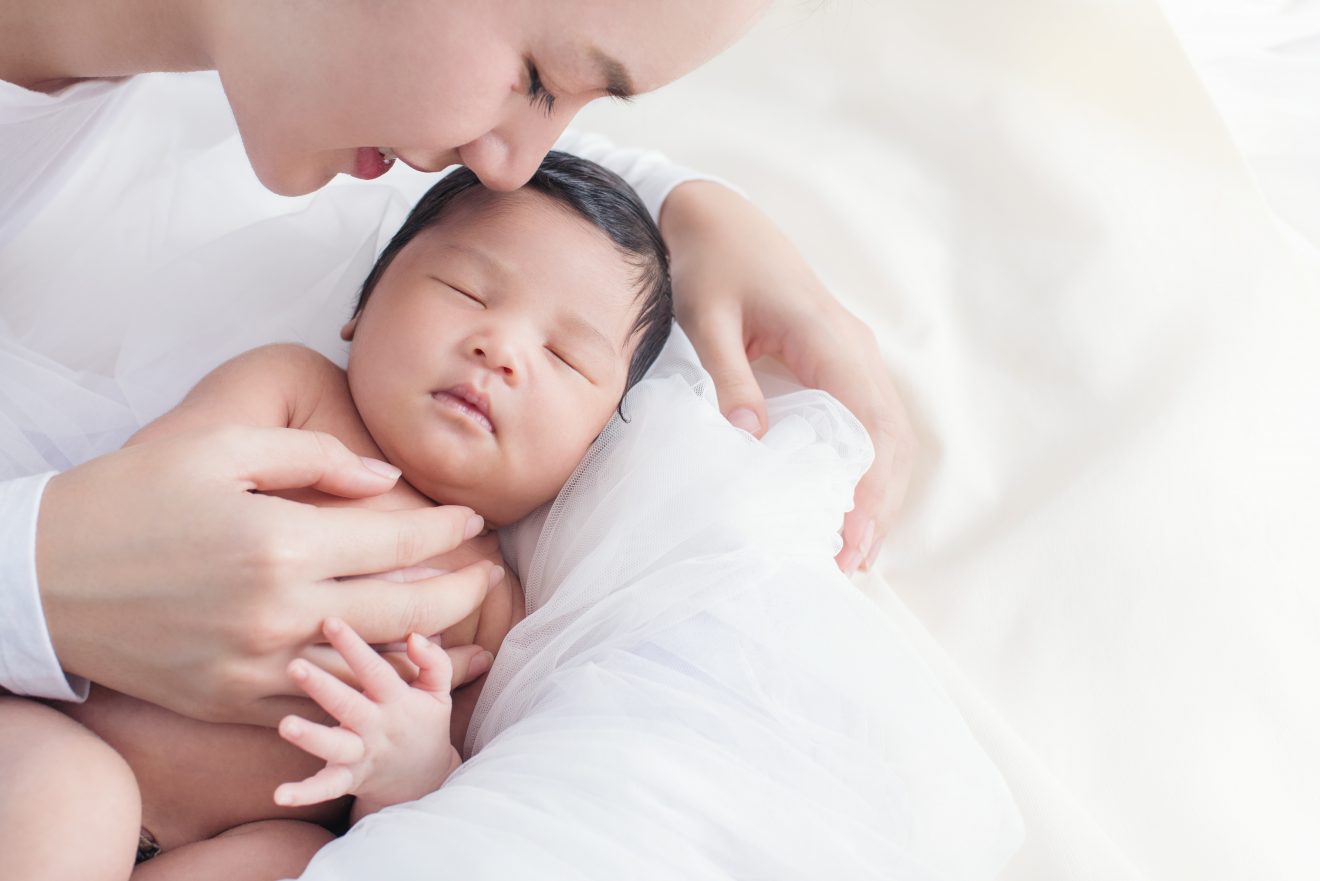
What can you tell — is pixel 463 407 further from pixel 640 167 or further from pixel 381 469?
pixel 640 167

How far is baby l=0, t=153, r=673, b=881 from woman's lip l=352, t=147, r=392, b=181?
14 cm

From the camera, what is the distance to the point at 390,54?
1043 millimetres

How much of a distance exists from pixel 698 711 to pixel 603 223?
0.65 m

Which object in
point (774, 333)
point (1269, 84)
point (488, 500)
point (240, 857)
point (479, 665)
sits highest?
point (1269, 84)

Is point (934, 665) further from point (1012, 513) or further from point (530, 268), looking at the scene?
point (530, 268)

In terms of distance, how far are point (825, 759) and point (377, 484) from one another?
0.52 meters

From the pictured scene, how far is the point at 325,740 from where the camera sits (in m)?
0.97

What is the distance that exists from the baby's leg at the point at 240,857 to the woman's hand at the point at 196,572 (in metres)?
0.11

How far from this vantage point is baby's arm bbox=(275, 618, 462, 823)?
96 centimetres

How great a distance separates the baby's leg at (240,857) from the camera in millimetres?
1033

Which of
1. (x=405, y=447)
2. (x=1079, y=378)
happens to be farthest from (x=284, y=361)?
(x=1079, y=378)

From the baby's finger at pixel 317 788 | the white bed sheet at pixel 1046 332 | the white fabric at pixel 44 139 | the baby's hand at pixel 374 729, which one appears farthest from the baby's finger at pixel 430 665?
the white fabric at pixel 44 139

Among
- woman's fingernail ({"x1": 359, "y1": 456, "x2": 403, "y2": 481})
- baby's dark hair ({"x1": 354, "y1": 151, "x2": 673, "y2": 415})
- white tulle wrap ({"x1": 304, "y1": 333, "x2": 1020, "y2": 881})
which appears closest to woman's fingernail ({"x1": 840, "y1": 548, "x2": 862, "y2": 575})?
white tulle wrap ({"x1": 304, "y1": 333, "x2": 1020, "y2": 881})

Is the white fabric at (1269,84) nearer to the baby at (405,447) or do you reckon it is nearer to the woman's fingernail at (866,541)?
the woman's fingernail at (866,541)
